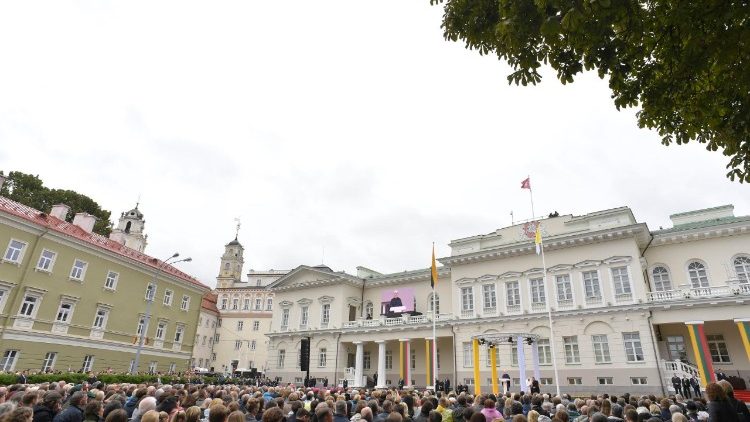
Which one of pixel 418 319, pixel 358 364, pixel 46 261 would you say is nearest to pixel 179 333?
pixel 46 261

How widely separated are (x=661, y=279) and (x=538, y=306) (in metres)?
7.42

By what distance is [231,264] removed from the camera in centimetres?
7244

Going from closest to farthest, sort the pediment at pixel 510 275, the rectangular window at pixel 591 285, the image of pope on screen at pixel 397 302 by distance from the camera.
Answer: the rectangular window at pixel 591 285 → the pediment at pixel 510 275 → the image of pope on screen at pixel 397 302

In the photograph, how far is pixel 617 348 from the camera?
2348 centimetres

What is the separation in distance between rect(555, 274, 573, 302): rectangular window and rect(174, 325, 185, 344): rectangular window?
3177 cm

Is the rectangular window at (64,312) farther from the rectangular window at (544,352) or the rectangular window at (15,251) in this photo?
the rectangular window at (544,352)

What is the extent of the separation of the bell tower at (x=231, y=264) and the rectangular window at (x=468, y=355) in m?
51.4

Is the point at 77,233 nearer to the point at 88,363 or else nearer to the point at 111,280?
the point at 111,280

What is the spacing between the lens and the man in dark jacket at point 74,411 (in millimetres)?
5766

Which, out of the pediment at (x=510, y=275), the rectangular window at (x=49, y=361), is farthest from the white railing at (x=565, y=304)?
the rectangular window at (x=49, y=361)

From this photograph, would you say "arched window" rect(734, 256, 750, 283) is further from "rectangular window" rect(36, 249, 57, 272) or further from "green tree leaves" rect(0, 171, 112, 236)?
"green tree leaves" rect(0, 171, 112, 236)

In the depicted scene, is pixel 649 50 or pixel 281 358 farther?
pixel 281 358

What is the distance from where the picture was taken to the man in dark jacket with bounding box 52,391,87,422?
18.9ft

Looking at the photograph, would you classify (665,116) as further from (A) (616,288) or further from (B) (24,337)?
(B) (24,337)
